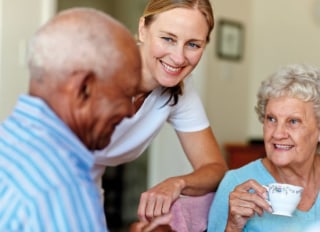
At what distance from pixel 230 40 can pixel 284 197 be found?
293cm

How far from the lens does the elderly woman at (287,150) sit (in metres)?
1.81

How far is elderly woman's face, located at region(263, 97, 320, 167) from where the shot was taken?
189cm

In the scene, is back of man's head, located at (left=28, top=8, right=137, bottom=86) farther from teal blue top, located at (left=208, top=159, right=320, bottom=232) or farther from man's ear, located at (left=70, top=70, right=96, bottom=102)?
teal blue top, located at (left=208, top=159, right=320, bottom=232)

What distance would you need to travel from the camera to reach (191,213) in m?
1.77

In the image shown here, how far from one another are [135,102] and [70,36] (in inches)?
34.5

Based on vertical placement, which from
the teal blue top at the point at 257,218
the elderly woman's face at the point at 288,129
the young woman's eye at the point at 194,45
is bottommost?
the teal blue top at the point at 257,218

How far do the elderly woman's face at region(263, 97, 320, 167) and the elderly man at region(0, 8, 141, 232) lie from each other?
102cm

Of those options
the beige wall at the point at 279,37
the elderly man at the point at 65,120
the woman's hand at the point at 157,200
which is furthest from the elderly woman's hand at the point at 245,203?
the beige wall at the point at 279,37

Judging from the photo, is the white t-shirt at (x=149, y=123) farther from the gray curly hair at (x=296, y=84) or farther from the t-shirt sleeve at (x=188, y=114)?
the gray curly hair at (x=296, y=84)

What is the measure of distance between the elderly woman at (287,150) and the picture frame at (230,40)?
2.39 meters

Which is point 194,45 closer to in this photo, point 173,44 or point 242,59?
point 173,44

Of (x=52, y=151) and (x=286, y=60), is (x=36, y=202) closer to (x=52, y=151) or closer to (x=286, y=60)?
(x=52, y=151)

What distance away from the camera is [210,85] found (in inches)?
166

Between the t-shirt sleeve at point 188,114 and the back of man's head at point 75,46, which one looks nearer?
the back of man's head at point 75,46
